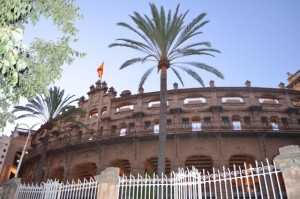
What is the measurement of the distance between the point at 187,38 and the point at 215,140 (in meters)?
12.3

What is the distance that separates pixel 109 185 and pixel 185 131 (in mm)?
17273

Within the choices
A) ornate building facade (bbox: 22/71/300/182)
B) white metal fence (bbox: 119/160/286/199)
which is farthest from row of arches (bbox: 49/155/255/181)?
white metal fence (bbox: 119/160/286/199)

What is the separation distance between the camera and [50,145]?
3359 centimetres

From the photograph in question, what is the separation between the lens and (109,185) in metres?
9.09

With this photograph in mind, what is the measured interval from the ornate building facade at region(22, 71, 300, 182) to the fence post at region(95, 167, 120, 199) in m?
16.8

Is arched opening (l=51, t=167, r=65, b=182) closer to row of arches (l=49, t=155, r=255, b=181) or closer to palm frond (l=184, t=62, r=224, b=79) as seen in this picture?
row of arches (l=49, t=155, r=255, b=181)

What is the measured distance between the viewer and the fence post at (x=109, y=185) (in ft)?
29.4

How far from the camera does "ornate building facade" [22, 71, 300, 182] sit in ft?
83.1

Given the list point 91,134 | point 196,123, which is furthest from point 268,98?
point 91,134

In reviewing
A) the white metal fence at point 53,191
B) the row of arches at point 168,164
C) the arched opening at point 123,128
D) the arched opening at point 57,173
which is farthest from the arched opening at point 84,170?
the white metal fence at point 53,191

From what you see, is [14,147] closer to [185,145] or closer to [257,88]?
[185,145]

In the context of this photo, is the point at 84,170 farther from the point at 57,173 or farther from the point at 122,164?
the point at 122,164

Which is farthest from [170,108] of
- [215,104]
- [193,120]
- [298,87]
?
[298,87]

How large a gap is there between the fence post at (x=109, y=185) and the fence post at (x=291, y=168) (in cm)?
539
